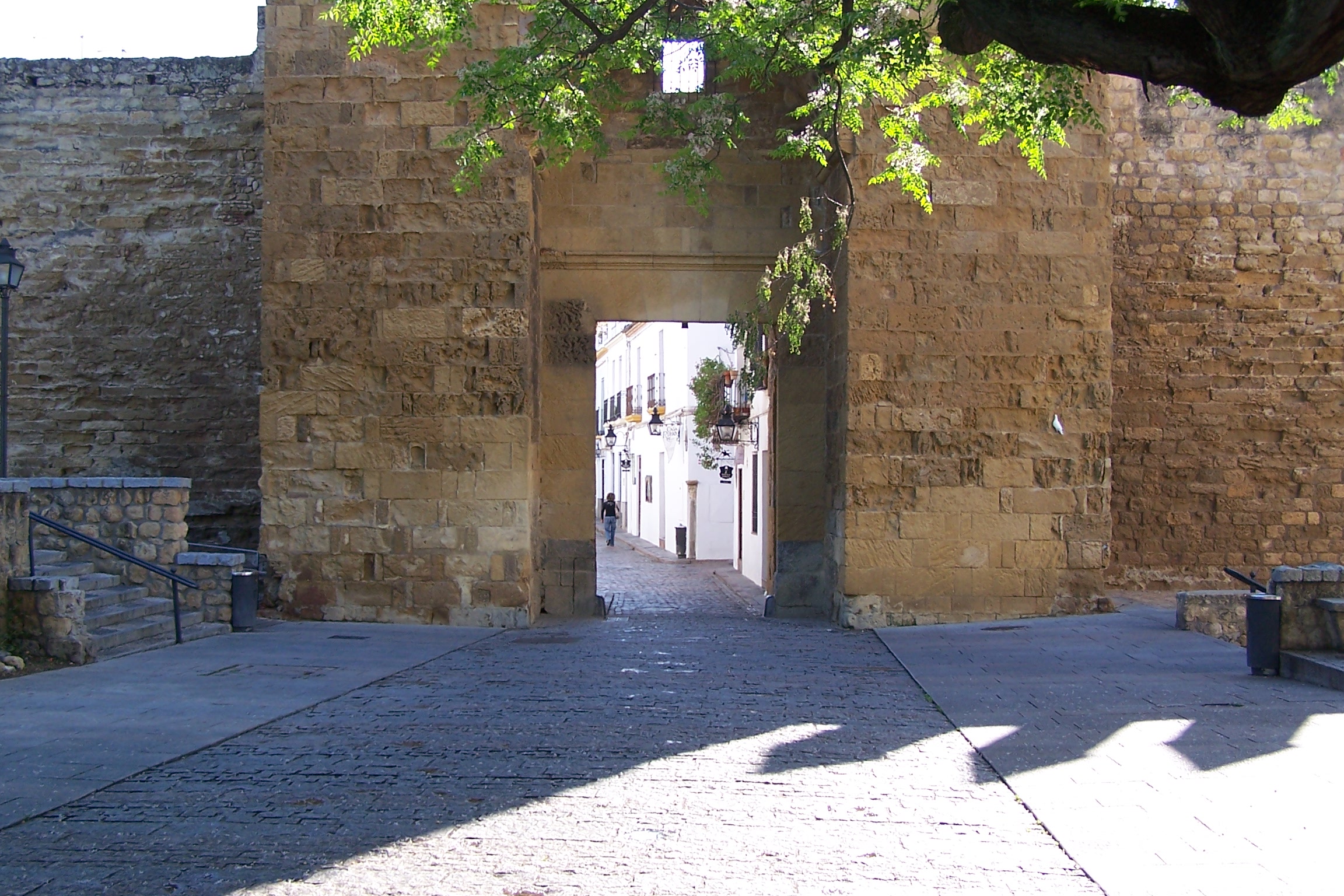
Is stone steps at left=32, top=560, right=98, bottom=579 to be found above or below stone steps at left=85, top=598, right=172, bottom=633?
above

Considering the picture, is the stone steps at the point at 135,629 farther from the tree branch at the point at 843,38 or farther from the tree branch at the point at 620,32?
the tree branch at the point at 843,38

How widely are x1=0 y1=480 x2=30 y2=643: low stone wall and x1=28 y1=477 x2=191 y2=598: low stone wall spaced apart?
40.4 inches

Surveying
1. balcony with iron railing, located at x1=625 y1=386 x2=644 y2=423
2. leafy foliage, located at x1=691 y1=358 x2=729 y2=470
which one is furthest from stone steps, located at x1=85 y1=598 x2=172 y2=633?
balcony with iron railing, located at x1=625 y1=386 x2=644 y2=423

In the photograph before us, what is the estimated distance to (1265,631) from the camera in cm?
686

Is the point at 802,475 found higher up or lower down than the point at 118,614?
higher up

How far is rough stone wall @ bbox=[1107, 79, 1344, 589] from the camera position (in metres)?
12.5

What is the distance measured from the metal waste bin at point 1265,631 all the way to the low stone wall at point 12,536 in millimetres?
7642

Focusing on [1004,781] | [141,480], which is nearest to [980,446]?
[1004,781]

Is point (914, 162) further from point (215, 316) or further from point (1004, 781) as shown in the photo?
point (215, 316)

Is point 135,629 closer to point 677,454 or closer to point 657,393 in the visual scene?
point 677,454

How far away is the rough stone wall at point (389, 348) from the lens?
1015 cm

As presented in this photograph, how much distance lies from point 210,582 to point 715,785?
19.4 ft

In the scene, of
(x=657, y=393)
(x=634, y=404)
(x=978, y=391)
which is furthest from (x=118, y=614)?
(x=634, y=404)

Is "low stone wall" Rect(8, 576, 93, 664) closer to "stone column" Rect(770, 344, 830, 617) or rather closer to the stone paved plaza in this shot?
the stone paved plaza
